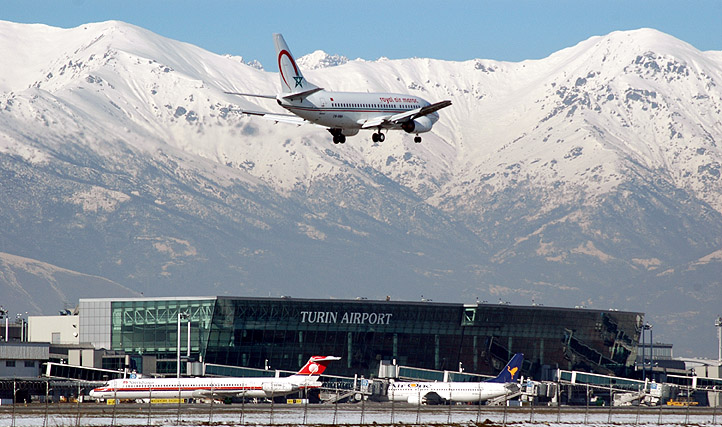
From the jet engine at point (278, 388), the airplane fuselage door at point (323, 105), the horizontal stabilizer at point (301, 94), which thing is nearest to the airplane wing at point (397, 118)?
the airplane fuselage door at point (323, 105)

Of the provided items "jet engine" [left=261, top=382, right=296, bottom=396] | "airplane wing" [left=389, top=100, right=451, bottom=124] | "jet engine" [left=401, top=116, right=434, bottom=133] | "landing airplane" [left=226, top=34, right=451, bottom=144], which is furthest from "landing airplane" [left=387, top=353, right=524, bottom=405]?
"airplane wing" [left=389, top=100, right=451, bottom=124]

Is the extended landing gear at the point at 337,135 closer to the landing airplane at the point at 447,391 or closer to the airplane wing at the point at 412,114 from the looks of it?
the airplane wing at the point at 412,114

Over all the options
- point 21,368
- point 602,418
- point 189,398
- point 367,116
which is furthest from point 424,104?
point 21,368

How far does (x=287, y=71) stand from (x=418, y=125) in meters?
15.0

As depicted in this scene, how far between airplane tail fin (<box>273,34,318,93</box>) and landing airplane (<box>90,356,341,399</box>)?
4406 cm

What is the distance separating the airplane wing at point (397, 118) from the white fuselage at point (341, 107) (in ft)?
3.37

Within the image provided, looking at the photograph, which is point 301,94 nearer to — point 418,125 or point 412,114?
point 412,114

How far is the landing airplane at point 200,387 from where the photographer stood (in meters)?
165

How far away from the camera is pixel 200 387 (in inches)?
6683

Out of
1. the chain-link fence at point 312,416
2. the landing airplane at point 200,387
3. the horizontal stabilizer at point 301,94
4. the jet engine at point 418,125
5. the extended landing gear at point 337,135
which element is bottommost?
the chain-link fence at point 312,416

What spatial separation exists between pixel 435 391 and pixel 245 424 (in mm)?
63750

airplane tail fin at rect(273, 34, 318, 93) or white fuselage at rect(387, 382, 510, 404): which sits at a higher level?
airplane tail fin at rect(273, 34, 318, 93)

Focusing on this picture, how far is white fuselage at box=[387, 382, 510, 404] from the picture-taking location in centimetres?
17425

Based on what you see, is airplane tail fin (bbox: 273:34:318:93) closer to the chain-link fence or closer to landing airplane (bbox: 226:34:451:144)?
landing airplane (bbox: 226:34:451:144)
